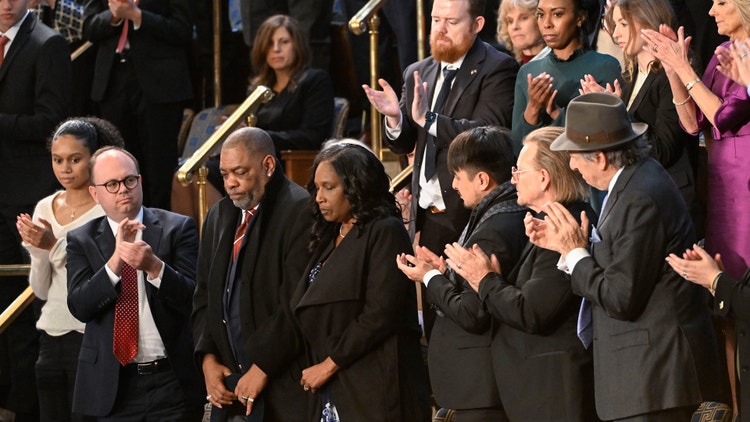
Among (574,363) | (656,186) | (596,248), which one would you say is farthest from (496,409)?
(656,186)

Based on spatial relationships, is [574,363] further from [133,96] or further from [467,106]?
[133,96]

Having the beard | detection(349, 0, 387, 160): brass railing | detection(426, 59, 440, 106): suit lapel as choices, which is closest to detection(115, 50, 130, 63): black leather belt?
detection(349, 0, 387, 160): brass railing

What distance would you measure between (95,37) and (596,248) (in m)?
4.74

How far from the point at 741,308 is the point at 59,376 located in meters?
3.02

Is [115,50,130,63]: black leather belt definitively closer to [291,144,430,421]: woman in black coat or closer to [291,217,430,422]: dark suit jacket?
[291,144,430,421]: woman in black coat

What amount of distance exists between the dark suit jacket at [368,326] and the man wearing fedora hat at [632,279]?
84cm

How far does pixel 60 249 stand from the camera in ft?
18.9

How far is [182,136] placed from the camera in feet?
28.7

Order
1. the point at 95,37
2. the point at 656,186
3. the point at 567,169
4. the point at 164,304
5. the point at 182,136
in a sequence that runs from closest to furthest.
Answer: the point at 656,186, the point at 567,169, the point at 164,304, the point at 95,37, the point at 182,136

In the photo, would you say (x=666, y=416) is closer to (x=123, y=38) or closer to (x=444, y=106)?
(x=444, y=106)

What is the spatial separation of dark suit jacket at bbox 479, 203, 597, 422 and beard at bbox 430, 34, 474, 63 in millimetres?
1438

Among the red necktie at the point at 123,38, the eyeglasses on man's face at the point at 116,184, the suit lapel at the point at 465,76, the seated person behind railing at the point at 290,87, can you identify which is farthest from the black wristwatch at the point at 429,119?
the red necktie at the point at 123,38

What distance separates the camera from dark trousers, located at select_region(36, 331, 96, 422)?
18.5 ft

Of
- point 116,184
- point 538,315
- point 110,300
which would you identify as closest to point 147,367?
point 110,300
